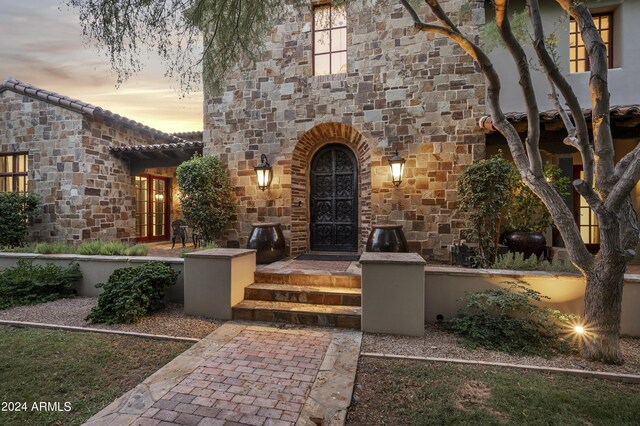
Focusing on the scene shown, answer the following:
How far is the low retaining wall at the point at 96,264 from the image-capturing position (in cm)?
470

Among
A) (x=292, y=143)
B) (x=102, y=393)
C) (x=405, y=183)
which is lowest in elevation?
(x=102, y=393)

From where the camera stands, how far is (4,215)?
7.05 meters

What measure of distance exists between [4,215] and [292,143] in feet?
22.6

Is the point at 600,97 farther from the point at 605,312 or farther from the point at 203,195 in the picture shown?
the point at 203,195

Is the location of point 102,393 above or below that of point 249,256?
below

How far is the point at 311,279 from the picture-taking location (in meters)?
4.44

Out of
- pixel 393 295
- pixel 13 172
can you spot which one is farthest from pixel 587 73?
pixel 13 172

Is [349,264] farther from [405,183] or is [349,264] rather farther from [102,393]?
[102,393]

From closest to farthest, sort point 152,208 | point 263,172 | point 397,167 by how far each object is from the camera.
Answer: point 397,167 → point 263,172 → point 152,208

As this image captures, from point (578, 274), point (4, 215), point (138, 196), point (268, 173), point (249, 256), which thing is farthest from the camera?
point (138, 196)

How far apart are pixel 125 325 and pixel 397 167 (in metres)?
4.83

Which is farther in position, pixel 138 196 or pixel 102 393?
pixel 138 196

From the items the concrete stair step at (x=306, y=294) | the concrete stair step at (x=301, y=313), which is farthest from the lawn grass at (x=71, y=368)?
the concrete stair step at (x=306, y=294)

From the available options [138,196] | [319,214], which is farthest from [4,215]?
[319,214]
